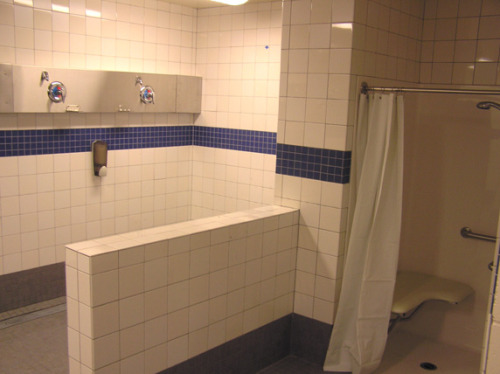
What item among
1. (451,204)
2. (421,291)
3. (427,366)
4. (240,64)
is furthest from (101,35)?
(427,366)

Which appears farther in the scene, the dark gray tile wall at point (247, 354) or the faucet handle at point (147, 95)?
the faucet handle at point (147, 95)


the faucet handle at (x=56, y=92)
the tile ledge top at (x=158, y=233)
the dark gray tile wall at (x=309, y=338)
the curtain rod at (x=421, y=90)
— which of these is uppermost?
the curtain rod at (x=421, y=90)

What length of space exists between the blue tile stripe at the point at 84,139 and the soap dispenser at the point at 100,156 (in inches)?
2.1

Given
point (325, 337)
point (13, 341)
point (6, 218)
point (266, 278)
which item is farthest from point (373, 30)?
point (13, 341)

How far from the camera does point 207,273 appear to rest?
282cm

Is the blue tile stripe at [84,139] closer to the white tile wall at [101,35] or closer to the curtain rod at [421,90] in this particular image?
the white tile wall at [101,35]

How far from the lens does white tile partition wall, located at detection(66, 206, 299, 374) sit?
92.8 inches

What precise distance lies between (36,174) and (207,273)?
1856mm

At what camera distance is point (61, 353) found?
338 centimetres

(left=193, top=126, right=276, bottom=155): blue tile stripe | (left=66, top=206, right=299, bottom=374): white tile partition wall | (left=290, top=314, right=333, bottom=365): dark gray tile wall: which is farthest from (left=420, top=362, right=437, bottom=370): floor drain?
(left=193, top=126, right=276, bottom=155): blue tile stripe

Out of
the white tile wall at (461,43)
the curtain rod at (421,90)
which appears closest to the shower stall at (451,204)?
the white tile wall at (461,43)

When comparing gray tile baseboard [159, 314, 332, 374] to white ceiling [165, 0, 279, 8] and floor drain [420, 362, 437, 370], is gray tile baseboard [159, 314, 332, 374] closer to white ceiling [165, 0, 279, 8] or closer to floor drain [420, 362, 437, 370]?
floor drain [420, 362, 437, 370]

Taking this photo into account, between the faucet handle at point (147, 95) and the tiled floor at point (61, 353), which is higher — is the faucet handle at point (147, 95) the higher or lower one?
the higher one

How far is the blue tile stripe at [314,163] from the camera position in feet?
10.5
